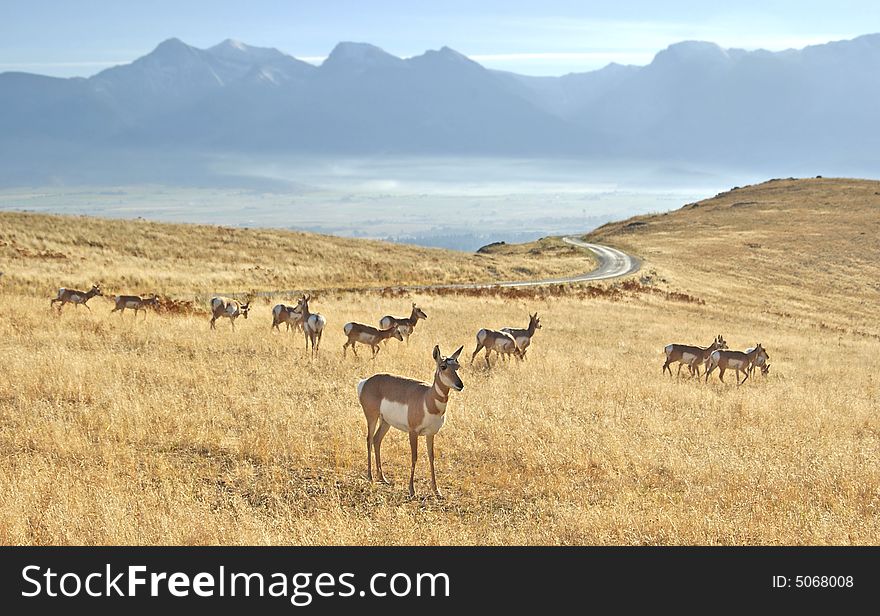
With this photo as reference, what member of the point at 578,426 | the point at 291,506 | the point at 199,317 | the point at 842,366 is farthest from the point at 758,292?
the point at 291,506

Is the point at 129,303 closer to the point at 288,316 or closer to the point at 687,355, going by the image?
the point at 288,316

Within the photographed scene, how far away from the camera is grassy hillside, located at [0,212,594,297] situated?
160 ft

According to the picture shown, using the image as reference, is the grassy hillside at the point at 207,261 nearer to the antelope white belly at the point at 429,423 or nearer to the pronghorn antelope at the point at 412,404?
the pronghorn antelope at the point at 412,404

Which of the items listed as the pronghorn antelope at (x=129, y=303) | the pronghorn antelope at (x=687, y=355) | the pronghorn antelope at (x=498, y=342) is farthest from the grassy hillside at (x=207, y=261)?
the pronghorn antelope at (x=687, y=355)

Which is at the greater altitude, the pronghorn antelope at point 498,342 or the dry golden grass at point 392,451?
the pronghorn antelope at point 498,342

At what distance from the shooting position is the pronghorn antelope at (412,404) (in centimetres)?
1020

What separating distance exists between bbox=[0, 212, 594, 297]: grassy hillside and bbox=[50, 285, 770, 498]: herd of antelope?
1976 cm

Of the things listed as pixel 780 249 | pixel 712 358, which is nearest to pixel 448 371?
pixel 712 358

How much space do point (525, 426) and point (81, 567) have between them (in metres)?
8.56

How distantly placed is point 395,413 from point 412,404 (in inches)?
14.0

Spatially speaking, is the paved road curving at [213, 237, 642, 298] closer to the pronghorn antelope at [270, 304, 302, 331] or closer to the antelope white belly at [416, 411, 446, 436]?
the pronghorn antelope at [270, 304, 302, 331]

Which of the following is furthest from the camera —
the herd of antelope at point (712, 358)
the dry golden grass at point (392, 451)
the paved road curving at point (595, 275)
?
the paved road curving at point (595, 275)

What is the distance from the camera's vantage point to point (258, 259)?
65688 millimetres

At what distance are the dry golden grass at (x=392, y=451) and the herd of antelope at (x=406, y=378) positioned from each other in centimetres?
65
